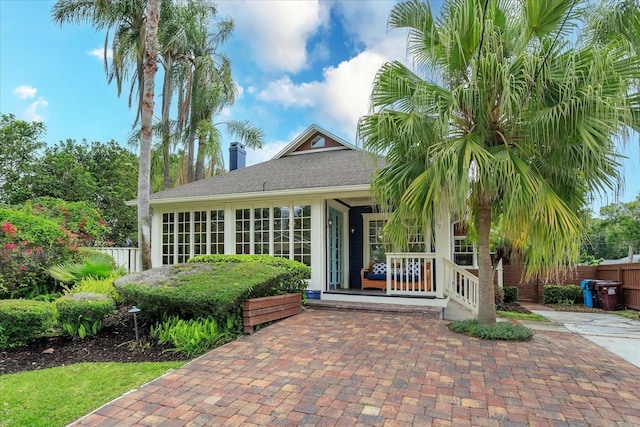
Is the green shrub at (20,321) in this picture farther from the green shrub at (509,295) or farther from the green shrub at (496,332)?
the green shrub at (509,295)

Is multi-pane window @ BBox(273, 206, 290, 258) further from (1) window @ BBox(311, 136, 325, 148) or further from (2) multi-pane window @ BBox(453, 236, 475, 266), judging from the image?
(2) multi-pane window @ BBox(453, 236, 475, 266)

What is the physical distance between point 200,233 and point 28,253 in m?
3.69

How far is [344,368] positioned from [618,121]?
4.59 metres

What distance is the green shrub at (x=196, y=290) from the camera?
213 inches

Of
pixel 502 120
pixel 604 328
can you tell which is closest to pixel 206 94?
pixel 502 120

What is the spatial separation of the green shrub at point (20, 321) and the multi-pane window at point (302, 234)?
4975mm

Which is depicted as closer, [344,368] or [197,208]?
[344,368]

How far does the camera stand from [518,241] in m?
6.11

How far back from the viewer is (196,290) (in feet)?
18.1

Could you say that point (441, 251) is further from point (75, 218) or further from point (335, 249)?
point (75, 218)

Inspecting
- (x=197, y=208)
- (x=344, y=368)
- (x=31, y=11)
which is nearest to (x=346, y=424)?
(x=344, y=368)

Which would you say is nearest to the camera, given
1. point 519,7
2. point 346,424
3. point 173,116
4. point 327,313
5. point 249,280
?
point 346,424

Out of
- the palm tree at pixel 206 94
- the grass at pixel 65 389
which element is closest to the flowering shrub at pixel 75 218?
the palm tree at pixel 206 94

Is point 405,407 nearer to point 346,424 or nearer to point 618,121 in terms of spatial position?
point 346,424
